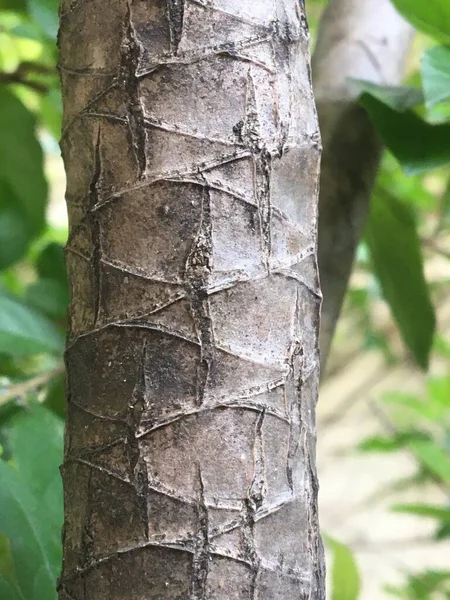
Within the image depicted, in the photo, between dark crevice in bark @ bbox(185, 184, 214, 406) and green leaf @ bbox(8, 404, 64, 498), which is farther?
green leaf @ bbox(8, 404, 64, 498)

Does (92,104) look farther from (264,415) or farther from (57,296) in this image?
(57,296)

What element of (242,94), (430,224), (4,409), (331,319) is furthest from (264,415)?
(430,224)

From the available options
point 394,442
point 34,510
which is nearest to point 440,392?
point 394,442

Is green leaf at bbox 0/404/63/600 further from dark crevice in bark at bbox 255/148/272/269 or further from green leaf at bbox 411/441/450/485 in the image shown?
green leaf at bbox 411/441/450/485

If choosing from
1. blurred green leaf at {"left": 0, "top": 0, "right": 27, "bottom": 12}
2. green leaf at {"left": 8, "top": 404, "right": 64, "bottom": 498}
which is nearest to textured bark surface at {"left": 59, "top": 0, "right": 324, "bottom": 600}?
green leaf at {"left": 8, "top": 404, "right": 64, "bottom": 498}

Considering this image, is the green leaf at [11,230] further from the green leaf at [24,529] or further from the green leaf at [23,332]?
the green leaf at [24,529]

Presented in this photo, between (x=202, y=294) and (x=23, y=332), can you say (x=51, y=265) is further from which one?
(x=202, y=294)
